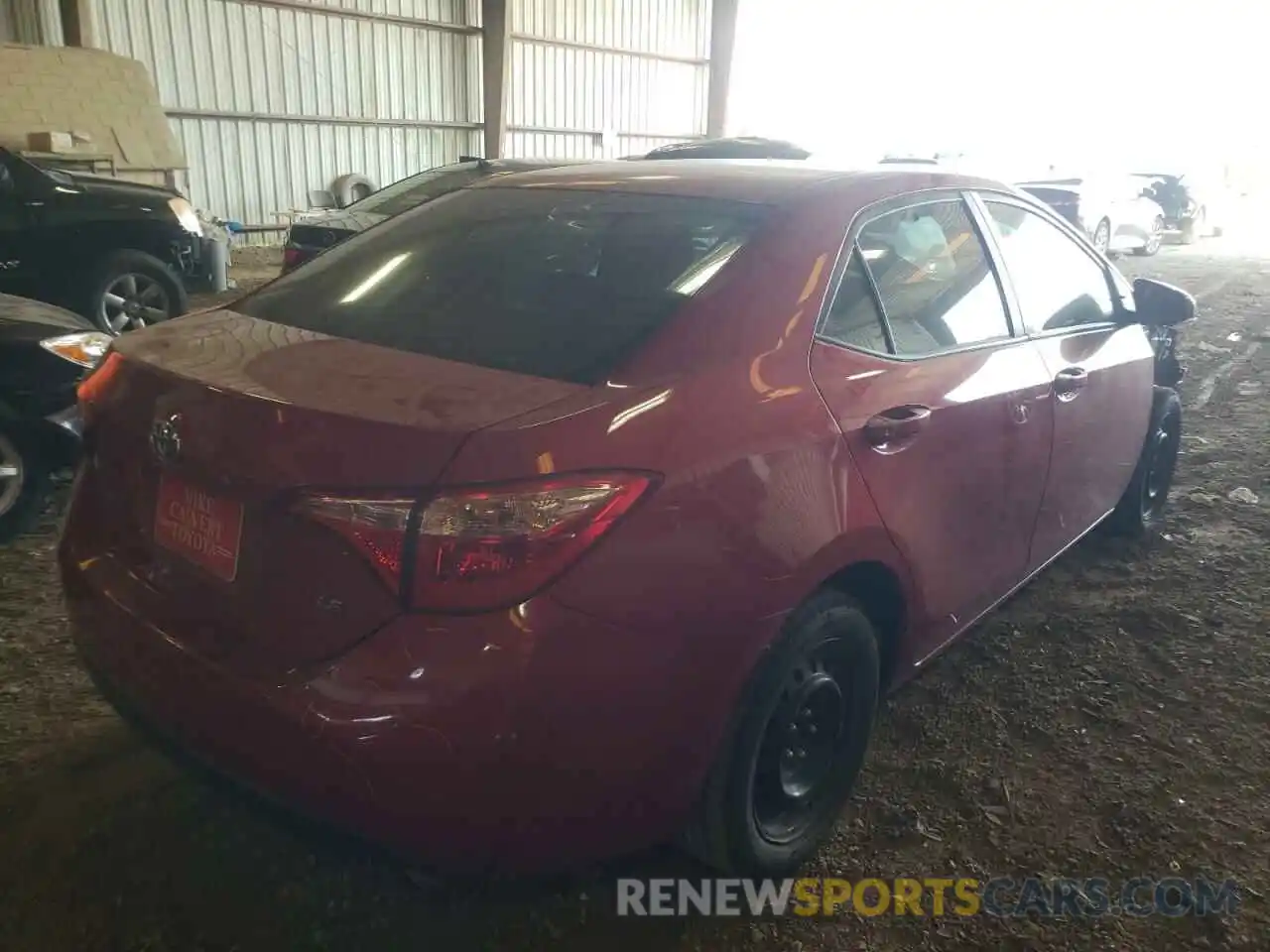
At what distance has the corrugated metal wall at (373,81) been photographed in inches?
514

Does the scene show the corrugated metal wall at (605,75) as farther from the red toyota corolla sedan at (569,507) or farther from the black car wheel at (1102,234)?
the red toyota corolla sedan at (569,507)

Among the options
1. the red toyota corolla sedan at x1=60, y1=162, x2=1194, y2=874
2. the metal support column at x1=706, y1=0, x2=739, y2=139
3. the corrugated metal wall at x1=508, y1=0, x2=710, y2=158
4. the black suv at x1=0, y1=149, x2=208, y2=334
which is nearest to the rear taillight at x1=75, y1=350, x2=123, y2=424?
the red toyota corolla sedan at x1=60, y1=162, x2=1194, y2=874

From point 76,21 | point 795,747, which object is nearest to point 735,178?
point 795,747

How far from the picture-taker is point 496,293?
7.04 feet

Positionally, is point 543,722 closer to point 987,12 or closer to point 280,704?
point 280,704

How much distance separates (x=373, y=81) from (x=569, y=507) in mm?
15266

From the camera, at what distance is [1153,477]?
4.19 m

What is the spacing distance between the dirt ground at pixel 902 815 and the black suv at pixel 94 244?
3.98 metres

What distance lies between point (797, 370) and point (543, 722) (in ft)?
2.77

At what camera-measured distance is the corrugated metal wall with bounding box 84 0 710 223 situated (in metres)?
13.1

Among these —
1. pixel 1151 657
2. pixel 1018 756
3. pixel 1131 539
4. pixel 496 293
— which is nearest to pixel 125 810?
pixel 496 293

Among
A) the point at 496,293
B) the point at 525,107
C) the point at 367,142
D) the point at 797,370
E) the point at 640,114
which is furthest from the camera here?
the point at 640,114

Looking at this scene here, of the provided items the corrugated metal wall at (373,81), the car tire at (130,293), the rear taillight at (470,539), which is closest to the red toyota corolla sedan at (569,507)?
the rear taillight at (470,539)

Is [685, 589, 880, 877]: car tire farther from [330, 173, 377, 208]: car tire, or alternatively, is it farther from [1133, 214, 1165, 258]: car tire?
[1133, 214, 1165, 258]: car tire
